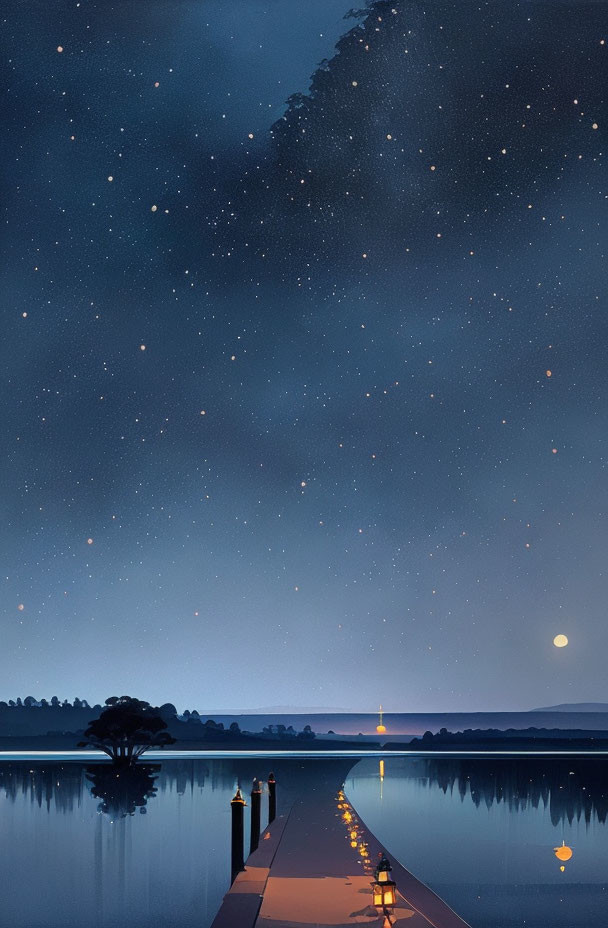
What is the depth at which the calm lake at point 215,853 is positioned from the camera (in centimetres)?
1997

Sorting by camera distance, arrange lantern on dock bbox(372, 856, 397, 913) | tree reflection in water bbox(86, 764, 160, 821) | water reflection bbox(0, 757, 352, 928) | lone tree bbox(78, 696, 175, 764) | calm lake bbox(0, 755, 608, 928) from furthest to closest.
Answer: lone tree bbox(78, 696, 175, 764), tree reflection in water bbox(86, 764, 160, 821), water reflection bbox(0, 757, 352, 928), calm lake bbox(0, 755, 608, 928), lantern on dock bbox(372, 856, 397, 913)

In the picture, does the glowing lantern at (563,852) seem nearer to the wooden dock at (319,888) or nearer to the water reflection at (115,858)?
the water reflection at (115,858)

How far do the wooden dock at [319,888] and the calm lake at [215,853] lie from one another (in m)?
2.43

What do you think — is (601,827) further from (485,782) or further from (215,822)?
(485,782)

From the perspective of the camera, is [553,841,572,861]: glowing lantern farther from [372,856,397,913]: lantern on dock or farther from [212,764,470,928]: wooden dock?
[372,856,397,913]: lantern on dock

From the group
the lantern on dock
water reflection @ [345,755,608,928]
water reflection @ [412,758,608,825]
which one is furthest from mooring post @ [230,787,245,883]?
water reflection @ [412,758,608,825]

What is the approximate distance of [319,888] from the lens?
12.9 metres

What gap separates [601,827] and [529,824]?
217 cm

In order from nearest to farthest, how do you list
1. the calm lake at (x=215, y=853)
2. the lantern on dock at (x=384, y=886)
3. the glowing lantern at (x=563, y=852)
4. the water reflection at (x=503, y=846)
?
the lantern on dock at (x=384, y=886)
the water reflection at (x=503, y=846)
the calm lake at (x=215, y=853)
the glowing lantern at (x=563, y=852)

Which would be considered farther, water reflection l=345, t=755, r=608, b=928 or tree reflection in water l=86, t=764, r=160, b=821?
tree reflection in water l=86, t=764, r=160, b=821

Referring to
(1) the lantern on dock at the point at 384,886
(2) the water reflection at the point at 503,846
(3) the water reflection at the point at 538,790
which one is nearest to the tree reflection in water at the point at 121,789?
(2) the water reflection at the point at 503,846

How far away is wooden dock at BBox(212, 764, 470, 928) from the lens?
1080 cm

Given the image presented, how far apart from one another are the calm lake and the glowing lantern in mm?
168

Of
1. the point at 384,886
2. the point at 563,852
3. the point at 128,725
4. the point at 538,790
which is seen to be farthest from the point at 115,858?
the point at 128,725
